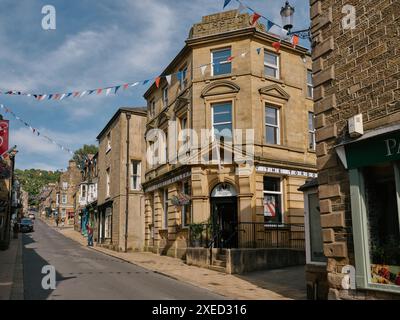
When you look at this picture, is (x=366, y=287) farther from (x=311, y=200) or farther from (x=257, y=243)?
(x=257, y=243)

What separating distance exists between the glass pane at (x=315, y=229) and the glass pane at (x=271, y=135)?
8150 mm

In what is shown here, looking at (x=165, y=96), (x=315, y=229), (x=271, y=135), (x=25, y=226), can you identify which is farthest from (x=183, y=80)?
(x=25, y=226)

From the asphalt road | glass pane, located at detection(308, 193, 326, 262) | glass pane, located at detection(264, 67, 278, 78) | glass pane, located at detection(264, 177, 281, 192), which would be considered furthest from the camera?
glass pane, located at detection(264, 67, 278, 78)

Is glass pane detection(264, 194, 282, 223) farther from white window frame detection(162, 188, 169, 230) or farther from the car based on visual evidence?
the car

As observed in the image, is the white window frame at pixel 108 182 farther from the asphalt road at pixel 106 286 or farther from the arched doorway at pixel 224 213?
the asphalt road at pixel 106 286

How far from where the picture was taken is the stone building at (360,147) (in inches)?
288

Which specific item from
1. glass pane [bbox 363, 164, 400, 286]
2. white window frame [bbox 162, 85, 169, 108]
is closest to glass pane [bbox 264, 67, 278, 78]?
white window frame [bbox 162, 85, 169, 108]

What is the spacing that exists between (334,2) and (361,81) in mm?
2041

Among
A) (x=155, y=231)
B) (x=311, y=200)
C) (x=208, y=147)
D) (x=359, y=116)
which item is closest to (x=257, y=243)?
(x=208, y=147)

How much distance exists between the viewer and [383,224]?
7.57 metres

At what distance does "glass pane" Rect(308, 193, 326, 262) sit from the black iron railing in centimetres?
637

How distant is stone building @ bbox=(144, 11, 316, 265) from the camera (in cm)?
1739

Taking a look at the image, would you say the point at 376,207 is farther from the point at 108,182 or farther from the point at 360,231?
the point at 108,182

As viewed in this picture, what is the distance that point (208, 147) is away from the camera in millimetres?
18234
